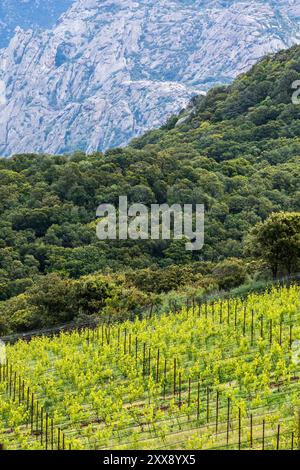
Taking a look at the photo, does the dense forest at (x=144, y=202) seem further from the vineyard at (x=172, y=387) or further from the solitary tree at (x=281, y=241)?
the vineyard at (x=172, y=387)

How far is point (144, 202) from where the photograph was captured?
63969 mm

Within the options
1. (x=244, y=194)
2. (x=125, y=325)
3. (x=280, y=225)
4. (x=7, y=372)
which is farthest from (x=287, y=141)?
(x=7, y=372)

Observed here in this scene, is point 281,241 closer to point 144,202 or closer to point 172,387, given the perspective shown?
point 172,387

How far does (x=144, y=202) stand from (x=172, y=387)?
47.6 meters

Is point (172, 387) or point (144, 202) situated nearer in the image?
point (172, 387)

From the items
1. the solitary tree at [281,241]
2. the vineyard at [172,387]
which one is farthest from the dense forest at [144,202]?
the vineyard at [172,387]

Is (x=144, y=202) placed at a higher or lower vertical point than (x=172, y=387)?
higher

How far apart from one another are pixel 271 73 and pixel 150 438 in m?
85.7

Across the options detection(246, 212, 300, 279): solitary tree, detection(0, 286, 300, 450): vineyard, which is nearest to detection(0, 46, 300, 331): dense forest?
detection(246, 212, 300, 279): solitary tree

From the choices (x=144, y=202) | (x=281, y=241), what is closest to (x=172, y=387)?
(x=281, y=241)

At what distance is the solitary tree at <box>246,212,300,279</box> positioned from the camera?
2922cm

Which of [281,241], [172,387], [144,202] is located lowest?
[172,387]

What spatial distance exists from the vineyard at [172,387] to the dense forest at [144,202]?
9.59 metres

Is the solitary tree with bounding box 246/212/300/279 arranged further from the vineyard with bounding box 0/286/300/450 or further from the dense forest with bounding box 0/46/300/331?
the vineyard with bounding box 0/286/300/450
